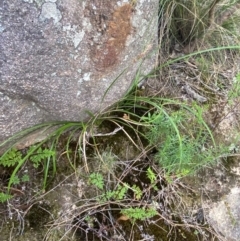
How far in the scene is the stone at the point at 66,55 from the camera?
1.25m

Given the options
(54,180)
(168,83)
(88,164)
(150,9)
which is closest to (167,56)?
(168,83)

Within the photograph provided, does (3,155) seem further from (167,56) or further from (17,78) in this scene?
(167,56)

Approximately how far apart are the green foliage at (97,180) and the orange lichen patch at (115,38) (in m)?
0.40

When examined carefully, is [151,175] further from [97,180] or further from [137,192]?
[97,180]

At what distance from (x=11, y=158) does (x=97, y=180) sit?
316 millimetres

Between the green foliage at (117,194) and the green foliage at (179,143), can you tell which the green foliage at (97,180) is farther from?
the green foliage at (179,143)

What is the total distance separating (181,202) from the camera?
164 cm

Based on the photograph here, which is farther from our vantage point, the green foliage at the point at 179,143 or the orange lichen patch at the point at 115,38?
the green foliage at the point at 179,143

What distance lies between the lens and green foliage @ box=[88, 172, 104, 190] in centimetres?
155

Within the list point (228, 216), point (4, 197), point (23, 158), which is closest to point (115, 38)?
point (23, 158)

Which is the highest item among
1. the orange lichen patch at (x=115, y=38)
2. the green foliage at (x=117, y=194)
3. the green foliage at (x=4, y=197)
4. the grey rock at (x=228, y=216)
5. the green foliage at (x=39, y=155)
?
the orange lichen patch at (x=115, y=38)

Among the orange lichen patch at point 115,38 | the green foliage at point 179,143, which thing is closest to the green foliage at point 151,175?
the green foliage at point 179,143

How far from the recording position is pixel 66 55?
1347 millimetres

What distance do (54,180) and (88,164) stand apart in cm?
14
